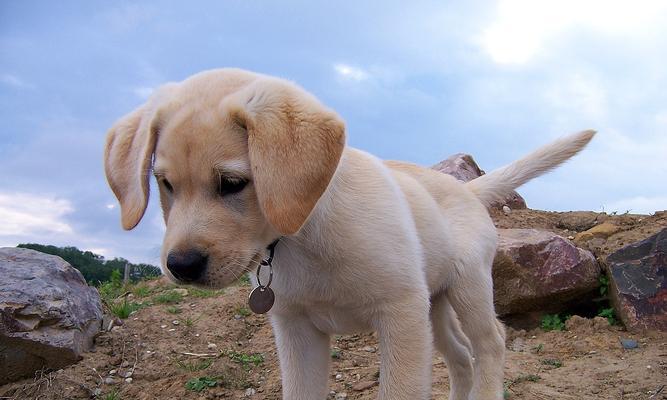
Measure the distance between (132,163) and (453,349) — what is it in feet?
8.51

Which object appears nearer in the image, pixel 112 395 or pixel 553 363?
pixel 112 395

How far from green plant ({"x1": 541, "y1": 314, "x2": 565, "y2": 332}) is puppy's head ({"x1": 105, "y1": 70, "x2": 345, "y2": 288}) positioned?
170 inches

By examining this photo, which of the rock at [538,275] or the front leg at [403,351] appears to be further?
the rock at [538,275]

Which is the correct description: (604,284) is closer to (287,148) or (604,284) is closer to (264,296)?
(264,296)

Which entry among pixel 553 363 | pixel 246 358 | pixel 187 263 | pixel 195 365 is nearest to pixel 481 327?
pixel 553 363

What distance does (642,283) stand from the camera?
6230mm

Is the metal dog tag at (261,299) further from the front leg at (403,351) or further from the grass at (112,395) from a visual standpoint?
the grass at (112,395)

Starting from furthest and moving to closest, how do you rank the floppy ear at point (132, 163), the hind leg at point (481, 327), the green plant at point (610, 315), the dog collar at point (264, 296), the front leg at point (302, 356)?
1. the green plant at point (610, 315)
2. the hind leg at point (481, 327)
3. the front leg at point (302, 356)
4. the dog collar at point (264, 296)
5. the floppy ear at point (132, 163)

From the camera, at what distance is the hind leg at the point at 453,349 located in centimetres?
465

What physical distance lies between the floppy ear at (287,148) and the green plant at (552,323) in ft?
14.5

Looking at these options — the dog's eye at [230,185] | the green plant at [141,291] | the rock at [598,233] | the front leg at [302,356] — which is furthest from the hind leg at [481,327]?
the green plant at [141,291]

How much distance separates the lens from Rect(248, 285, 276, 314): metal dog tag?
3217 millimetres

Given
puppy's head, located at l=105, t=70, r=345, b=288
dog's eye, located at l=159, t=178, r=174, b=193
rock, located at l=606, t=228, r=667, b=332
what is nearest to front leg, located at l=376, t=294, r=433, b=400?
puppy's head, located at l=105, t=70, r=345, b=288

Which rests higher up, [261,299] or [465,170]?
[465,170]
